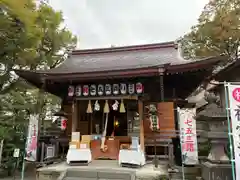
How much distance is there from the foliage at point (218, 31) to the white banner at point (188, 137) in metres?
8.77

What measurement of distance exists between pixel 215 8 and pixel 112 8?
7.74 meters

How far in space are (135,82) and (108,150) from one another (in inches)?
114

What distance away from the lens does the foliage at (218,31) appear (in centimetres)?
1282

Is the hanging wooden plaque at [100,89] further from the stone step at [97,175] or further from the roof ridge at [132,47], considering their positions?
the roof ridge at [132,47]

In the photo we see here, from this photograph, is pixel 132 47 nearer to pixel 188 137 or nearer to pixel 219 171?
pixel 188 137

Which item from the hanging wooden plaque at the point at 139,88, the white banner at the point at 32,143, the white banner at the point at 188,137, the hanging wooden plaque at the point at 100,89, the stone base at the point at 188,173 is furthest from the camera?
the hanging wooden plaque at the point at 100,89

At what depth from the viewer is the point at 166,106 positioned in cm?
Answer: 822

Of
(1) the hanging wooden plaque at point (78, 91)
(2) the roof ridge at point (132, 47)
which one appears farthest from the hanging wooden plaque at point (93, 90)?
(2) the roof ridge at point (132, 47)

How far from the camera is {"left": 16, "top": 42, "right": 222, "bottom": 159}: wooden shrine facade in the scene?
662 centimetres

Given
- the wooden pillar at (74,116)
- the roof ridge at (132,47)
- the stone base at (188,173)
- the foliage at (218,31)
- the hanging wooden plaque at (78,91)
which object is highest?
the foliage at (218,31)

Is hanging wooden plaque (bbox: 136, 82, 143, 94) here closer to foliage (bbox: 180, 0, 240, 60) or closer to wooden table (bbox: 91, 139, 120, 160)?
wooden table (bbox: 91, 139, 120, 160)

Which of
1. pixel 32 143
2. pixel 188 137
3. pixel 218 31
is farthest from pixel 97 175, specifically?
pixel 218 31

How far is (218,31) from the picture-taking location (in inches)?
516

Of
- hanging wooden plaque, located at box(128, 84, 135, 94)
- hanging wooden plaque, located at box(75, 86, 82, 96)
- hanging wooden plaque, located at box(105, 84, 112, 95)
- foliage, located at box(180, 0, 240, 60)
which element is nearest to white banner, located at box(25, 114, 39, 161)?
hanging wooden plaque, located at box(75, 86, 82, 96)
